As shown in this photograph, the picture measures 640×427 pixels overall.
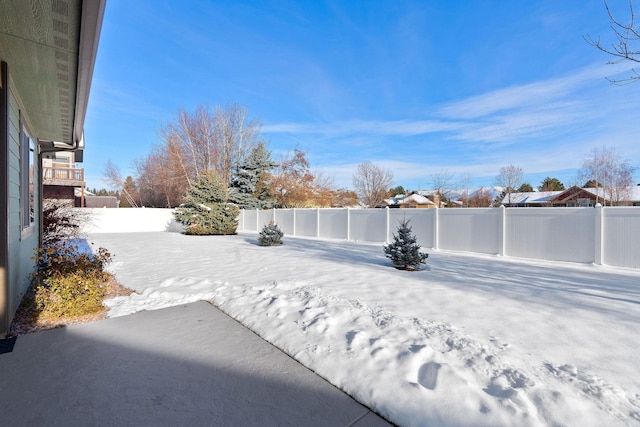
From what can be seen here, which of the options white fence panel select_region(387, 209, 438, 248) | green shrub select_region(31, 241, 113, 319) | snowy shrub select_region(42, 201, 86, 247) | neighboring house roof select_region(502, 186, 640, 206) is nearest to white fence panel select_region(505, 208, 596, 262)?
white fence panel select_region(387, 209, 438, 248)

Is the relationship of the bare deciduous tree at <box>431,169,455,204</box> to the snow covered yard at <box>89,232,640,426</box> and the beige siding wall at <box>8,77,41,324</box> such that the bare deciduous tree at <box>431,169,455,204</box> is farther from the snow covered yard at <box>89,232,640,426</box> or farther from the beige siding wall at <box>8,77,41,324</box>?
the beige siding wall at <box>8,77,41,324</box>

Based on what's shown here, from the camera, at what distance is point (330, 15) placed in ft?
36.5

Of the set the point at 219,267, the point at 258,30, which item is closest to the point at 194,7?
the point at 258,30

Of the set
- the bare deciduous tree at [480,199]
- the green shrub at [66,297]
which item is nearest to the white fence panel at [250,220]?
the green shrub at [66,297]

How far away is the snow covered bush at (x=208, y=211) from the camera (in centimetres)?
1733

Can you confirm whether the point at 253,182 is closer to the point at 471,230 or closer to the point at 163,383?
the point at 471,230

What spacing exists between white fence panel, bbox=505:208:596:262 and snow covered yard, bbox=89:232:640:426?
869 mm

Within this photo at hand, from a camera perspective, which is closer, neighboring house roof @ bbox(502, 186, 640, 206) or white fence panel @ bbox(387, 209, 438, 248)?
white fence panel @ bbox(387, 209, 438, 248)

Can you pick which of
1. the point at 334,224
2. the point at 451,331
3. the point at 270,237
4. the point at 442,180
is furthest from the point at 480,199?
the point at 451,331

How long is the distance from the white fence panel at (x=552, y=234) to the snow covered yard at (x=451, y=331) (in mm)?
869

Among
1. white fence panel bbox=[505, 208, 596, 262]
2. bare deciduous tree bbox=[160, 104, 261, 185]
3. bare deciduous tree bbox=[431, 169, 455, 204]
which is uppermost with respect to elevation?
bare deciduous tree bbox=[160, 104, 261, 185]

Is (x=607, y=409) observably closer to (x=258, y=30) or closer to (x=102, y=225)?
(x=258, y=30)

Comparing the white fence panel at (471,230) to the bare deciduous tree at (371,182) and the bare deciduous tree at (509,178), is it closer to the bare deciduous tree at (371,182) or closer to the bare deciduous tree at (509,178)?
the bare deciduous tree at (371,182)

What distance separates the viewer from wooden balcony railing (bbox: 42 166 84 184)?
58.9 feet
